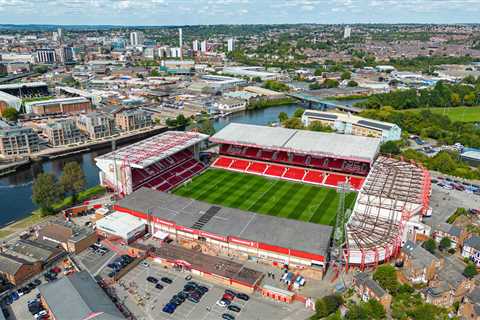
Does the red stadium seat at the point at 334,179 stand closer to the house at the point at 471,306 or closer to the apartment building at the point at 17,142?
the house at the point at 471,306

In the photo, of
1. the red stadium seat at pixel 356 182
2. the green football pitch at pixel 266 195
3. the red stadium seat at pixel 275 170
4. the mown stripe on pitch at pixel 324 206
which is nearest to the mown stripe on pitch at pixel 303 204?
the green football pitch at pixel 266 195

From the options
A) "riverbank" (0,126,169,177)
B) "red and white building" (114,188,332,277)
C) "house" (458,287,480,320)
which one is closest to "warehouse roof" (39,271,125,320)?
"red and white building" (114,188,332,277)

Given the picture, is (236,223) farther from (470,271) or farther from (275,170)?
(470,271)

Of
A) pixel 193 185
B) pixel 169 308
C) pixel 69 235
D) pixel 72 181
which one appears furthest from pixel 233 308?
pixel 72 181

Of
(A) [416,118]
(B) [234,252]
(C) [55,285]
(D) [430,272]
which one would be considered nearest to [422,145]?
(A) [416,118]

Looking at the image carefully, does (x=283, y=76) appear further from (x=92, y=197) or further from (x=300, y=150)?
(x=92, y=197)

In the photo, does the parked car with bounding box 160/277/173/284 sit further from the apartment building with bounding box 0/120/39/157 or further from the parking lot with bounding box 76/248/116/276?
the apartment building with bounding box 0/120/39/157
